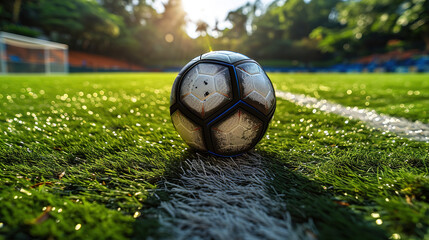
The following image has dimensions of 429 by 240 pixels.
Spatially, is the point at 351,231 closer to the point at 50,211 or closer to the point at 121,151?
the point at 50,211

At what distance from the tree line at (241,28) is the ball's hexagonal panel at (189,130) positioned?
28.3 meters

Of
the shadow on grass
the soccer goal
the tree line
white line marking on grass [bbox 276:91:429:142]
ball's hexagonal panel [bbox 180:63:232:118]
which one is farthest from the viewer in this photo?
the tree line

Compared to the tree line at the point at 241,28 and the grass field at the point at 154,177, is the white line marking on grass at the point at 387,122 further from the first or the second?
the tree line at the point at 241,28

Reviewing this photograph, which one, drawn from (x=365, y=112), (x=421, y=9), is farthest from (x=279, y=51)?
(x=365, y=112)

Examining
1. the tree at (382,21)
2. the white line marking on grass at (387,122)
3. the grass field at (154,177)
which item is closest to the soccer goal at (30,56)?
the grass field at (154,177)

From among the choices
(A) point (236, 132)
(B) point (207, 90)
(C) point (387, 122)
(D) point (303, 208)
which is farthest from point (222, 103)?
(C) point (387, 122)

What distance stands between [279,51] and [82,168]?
196 ft

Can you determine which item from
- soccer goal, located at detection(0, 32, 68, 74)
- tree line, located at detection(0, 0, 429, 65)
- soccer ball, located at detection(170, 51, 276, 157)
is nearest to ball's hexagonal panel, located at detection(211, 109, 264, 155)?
soccer ball, located at detection(170, 51, 276, 157)

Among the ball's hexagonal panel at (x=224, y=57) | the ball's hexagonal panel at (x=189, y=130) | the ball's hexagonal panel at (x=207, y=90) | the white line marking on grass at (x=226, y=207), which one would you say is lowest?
the white line marking on grass at (x=226, y=207)

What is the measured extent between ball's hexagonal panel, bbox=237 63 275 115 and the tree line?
28.3m

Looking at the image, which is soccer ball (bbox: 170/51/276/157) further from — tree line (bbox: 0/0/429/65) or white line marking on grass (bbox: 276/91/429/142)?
tree line (bbox: 0/0/429/65)

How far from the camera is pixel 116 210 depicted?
1.25 metres

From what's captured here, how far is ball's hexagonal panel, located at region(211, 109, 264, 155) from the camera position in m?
1.80

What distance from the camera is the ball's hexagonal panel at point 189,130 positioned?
185 cm
